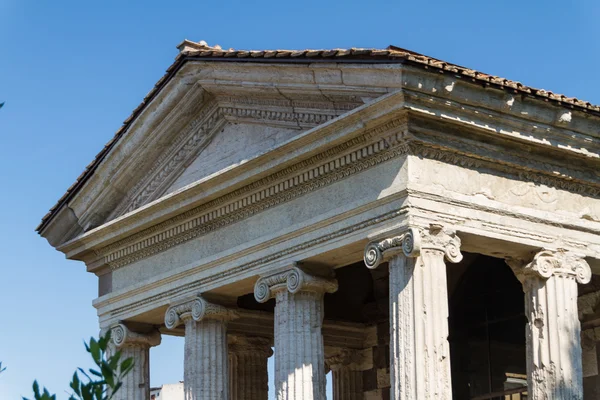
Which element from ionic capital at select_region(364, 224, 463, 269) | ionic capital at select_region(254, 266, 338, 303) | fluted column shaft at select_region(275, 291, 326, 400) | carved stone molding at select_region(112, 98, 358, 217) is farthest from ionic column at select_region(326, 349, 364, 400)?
ionic capital at select_region(364, 224, 463, 269)

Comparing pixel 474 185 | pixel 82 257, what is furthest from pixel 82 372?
pixel 82 257

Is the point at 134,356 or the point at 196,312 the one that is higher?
the point at 196,312

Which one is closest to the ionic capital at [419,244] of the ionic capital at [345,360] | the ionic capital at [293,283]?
the ionic capital at [293,283]

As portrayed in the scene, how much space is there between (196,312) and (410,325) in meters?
4.18

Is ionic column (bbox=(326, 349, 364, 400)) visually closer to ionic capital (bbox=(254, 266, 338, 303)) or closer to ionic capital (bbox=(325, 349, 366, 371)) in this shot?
ionic capital (bbox=(325, 349, 366, 371))

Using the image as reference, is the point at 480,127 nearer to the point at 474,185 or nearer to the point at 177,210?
the point at 474,185

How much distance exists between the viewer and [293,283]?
15.8 metres

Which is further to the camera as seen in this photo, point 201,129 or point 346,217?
point 201,129

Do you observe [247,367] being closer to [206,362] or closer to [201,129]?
[206,362]

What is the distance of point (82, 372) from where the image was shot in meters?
6.78

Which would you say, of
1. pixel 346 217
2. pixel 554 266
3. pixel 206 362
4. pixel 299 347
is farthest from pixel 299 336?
pixel 554 266

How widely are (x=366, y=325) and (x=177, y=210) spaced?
4.60m

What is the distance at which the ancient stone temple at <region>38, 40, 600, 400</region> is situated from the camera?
47.3ft

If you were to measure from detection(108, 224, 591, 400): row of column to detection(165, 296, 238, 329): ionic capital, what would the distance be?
13mm
